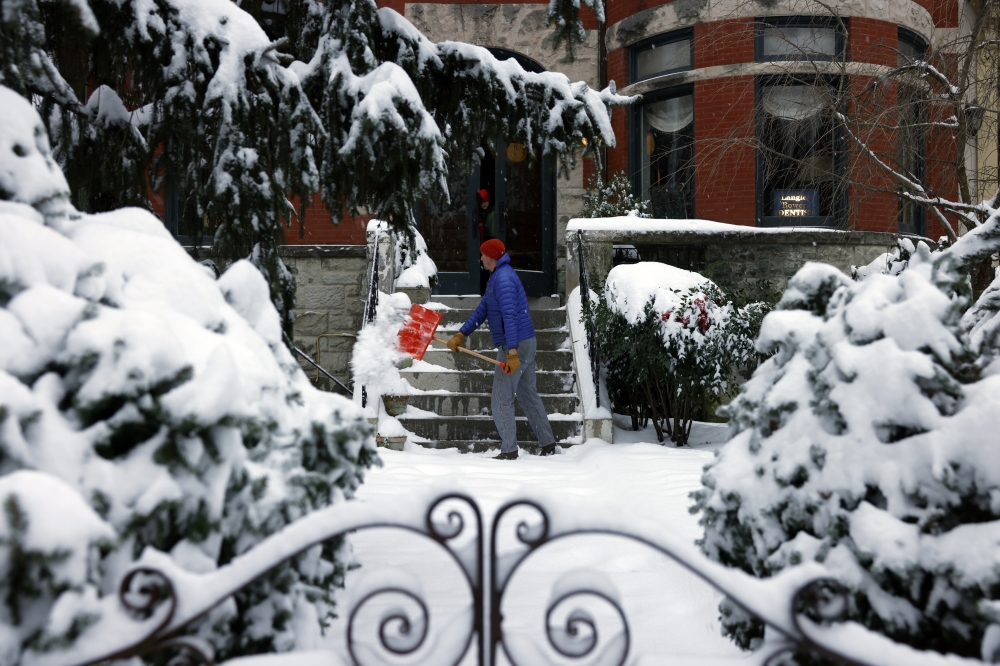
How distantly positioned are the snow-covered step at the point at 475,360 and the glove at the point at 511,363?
5.17ft

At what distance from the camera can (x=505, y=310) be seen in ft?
24.8

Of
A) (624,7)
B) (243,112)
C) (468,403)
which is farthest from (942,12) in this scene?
(243,112)


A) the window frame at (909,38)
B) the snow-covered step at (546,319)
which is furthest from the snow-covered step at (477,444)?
the window frame at (909,38)

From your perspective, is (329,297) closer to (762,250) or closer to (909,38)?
(762,250)

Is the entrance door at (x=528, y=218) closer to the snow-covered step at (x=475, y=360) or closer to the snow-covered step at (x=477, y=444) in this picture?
the snow-covered step at (x=475, y=360)

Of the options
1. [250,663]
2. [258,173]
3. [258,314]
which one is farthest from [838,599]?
[258,173]

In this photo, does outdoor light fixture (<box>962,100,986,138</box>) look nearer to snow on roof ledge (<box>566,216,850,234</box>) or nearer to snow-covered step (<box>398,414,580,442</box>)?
snow on roof ledge (<box>566,216,850,234</box>)

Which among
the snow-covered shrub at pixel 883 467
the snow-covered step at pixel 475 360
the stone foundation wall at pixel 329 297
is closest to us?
the snow-covered shrub at pixel 883 467

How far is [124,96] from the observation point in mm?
4492

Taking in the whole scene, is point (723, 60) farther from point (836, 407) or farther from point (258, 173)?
point (836, 407)

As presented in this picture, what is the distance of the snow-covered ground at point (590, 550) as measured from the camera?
2787 mm

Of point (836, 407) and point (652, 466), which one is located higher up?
point (836, 407)

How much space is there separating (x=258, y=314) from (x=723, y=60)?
10571mm

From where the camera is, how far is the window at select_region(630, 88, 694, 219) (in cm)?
1207
